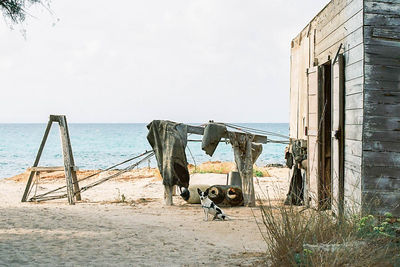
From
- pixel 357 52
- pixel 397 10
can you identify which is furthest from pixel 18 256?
pixel 397 10

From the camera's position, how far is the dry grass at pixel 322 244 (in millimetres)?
4715

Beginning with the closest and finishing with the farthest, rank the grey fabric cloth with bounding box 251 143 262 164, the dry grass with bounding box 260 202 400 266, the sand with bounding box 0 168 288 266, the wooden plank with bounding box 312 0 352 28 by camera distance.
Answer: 1. the dry grass with bounding box 260 202 400 266
2. the sand with bounding box 0 168 288 266
3. the wooden plank with bounding box 312 0 352 28
4. the grey fabric cloth with bounding box 251 143 262 164

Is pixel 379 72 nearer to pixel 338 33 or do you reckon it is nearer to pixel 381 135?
pixel 381 135

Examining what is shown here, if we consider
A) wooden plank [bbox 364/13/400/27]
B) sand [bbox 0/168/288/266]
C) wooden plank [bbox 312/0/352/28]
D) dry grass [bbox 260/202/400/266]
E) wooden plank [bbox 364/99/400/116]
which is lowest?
sand [bbox 0/168/288/266]

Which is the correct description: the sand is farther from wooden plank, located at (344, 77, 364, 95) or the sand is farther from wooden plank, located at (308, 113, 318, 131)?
wooden plank, located at (344, 77, 364, 95)

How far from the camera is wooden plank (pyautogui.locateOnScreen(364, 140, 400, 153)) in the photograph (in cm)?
644

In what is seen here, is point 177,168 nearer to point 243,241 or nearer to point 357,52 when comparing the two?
point 243,241

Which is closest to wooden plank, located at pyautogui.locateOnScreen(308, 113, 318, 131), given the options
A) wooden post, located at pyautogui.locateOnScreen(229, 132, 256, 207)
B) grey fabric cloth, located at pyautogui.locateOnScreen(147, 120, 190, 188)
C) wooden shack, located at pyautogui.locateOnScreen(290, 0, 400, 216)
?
wooden shack, located at pyautogui.locateOnScreen(290, 0, 400, 216)

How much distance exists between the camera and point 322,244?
500cm

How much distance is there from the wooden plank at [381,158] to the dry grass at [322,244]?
3.88ft

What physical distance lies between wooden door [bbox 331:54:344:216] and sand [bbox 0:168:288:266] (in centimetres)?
84

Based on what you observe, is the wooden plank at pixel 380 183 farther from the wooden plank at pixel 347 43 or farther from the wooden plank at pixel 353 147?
the wooden plank at pixel 347 43

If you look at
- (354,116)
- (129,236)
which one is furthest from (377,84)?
(129,236)

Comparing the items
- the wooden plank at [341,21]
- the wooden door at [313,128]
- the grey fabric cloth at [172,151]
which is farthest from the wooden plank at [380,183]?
the grey fabric cloth at [172,151]
